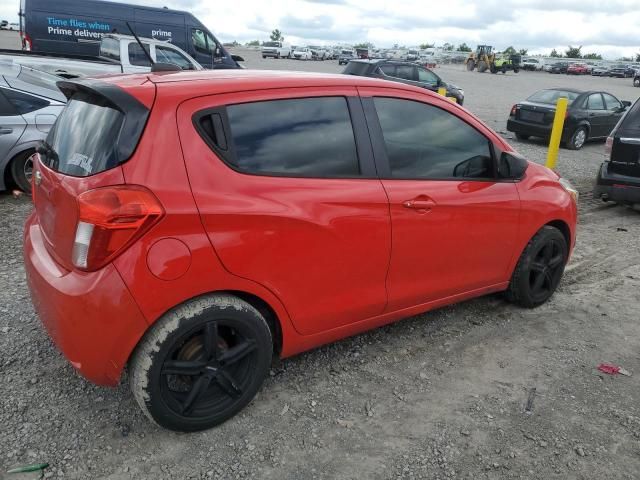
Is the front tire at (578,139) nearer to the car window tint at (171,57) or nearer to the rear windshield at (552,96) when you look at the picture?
the rear windshield at (552,96)

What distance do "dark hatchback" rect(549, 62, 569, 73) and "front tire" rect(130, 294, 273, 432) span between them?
67.7 meters

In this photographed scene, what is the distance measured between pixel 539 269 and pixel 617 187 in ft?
11.4

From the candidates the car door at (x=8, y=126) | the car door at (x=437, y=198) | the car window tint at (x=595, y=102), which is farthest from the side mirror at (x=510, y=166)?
the car window tint at (x=595, y=102)

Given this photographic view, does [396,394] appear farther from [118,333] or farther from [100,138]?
[100,138]

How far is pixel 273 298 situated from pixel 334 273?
368 mm

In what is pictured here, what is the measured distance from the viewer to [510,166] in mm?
3623

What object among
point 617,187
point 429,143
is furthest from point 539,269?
point 617,187

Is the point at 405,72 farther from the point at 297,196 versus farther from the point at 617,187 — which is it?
the point at 297,196

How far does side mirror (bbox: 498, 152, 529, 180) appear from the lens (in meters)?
3.61

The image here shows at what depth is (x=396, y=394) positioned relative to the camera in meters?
3.08

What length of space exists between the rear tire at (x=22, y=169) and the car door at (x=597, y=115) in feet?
40.1

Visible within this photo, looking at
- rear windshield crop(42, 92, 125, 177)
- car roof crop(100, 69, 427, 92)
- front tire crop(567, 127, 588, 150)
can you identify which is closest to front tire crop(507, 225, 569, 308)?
car roof crop(100, 69, 427, 92)

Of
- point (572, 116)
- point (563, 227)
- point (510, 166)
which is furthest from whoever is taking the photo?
point (572, 116)

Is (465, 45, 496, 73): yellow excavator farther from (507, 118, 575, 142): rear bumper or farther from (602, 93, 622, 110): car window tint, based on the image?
(507, 118, 575, 142): rear bumper
